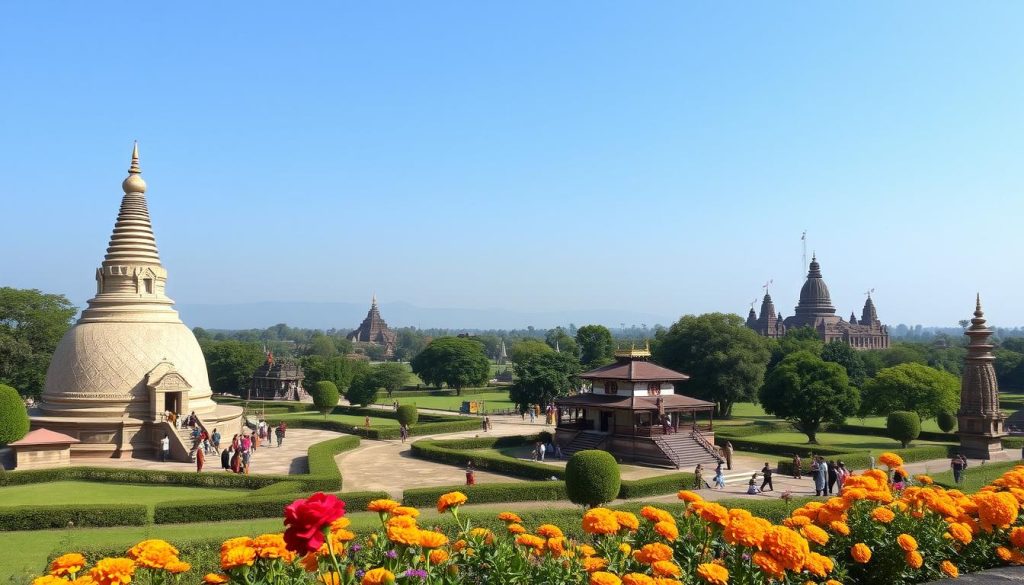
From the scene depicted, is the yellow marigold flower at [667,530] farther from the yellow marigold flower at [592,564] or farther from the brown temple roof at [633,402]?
the brown temple roof at [633,402]

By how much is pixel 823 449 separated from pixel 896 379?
41.9ft

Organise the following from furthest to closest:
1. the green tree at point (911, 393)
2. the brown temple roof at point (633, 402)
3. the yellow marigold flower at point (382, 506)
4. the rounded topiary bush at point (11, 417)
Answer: the green tree at point (911, 393), the brown temple roof at point (633, 402), the rounded topiary bush at point (11, 417), the yellow marigold flower at point (382, 506)

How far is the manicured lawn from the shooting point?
27016mm

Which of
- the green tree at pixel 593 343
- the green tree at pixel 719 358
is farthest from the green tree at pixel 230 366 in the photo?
the green tree at pixel 719 358

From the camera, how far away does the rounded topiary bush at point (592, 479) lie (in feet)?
76.9

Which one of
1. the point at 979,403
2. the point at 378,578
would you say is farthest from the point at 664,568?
the point at 979,403

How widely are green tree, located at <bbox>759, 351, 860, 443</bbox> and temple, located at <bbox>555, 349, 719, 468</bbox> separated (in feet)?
21.6

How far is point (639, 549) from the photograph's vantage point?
31.4 ft

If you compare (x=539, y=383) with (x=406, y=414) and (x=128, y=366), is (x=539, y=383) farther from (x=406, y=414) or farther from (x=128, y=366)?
(x=128, y=366)

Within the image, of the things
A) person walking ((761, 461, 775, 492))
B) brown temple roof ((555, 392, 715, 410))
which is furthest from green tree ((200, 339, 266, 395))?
person walking ((761, 461, 775, 492))

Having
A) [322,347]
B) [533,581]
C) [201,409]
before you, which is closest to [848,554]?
[533,581]

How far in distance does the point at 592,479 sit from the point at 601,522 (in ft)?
49.4

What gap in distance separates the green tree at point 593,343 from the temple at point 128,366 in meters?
52.8

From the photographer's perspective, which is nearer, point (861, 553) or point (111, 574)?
point (111, 574)
